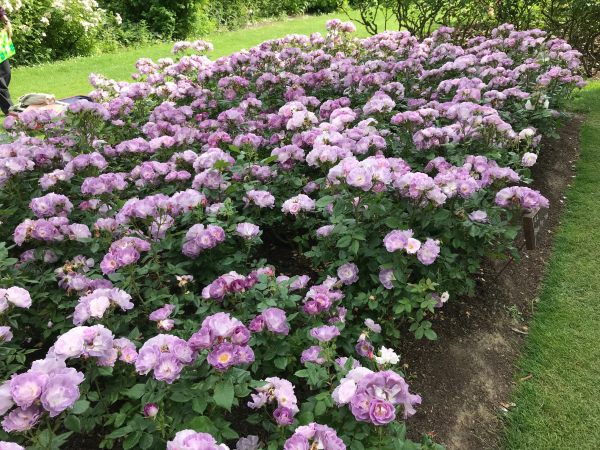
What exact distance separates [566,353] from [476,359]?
0.49 meters

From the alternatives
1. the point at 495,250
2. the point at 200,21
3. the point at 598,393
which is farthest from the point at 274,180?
the point at 200,21

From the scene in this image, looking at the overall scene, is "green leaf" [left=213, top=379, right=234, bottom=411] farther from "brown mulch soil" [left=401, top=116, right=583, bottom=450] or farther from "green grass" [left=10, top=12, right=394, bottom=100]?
"green grass" [left=10, top=12, right=394, bottom=100]

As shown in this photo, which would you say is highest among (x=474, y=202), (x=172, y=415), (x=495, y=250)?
(x=474, y=202)

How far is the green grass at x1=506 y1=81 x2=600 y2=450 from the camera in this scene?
1975mm

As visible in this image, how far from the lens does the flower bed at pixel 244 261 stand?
1.33m

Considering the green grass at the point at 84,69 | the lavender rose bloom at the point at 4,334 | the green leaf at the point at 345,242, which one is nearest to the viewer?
the lavender rose bloom at the point at 4,334

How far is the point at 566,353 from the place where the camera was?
2344 mm

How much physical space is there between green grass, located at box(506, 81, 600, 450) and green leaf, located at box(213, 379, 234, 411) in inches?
51.8

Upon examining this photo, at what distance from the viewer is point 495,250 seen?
235 cm

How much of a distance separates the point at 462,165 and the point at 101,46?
38.8 feet

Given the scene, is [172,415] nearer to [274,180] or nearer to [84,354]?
[84,354]

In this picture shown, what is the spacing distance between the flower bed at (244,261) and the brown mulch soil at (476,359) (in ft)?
0.77

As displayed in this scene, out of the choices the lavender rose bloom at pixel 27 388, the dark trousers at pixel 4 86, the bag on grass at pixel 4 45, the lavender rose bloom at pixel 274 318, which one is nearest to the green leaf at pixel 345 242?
the lavender rose bloom at pixel 274 318

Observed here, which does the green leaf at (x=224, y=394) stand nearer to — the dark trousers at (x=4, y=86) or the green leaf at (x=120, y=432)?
the green leaf at (x=120, y=432)
